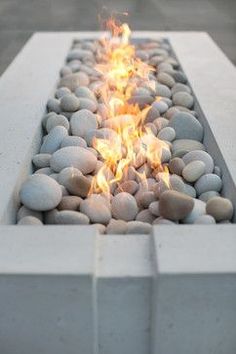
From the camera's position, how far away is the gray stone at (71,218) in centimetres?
176

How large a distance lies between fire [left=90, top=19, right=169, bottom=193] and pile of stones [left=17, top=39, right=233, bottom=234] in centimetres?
3

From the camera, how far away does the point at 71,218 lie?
69.4 inches

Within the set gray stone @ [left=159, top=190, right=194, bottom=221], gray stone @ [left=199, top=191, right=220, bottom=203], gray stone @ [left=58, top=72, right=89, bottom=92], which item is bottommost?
gray stone @ [left=58, top=72, right=89, bottom=92]

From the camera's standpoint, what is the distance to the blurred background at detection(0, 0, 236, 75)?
6.61 meters

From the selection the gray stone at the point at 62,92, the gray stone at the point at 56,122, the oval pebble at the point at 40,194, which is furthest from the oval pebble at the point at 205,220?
A: the gray stone at the point at 62,92

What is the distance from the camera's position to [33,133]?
2.38 meters

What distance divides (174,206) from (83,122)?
0.97 metres

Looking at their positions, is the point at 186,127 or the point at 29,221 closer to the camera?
the point at 29,221

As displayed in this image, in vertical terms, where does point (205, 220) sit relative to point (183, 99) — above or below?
above

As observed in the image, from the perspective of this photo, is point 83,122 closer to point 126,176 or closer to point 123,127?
point 123,127

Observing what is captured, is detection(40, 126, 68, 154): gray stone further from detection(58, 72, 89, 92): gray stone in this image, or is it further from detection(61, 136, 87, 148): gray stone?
detection(58, 72, 89, 92): gray stone

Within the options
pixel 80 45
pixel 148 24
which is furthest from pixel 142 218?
pixel 148 24

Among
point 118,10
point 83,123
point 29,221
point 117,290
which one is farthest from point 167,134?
point 118,10

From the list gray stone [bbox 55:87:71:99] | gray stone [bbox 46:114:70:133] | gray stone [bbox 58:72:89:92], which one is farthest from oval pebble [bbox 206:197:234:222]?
gray stone [bbox 58:72:89:92]
